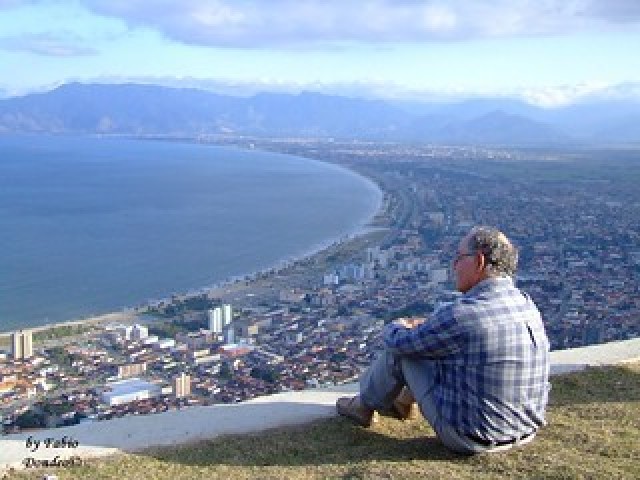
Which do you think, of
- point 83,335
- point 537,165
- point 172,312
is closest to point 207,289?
point 172,312

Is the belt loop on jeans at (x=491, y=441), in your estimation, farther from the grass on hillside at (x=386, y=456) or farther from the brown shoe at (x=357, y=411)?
the brown shoe at (x=357, y=411)

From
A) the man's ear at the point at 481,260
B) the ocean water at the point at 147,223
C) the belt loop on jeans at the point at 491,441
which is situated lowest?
the ocean water at the point at 147,223

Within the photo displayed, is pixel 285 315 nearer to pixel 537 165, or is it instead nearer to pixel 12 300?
pixel 12 300

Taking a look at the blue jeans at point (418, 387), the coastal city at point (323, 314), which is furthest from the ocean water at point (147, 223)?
the blue jeans at point (418, 387)

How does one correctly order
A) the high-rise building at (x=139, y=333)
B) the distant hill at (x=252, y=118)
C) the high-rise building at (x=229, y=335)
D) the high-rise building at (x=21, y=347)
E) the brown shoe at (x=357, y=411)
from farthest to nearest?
the distant hill at (x=252, y=118) → the high-rise building at (x=139, y=333) → the high-rise building at (x=229, y=335) → the high-rise building at (x=21, y=347) → the brown shoe at (x=357, y=411)

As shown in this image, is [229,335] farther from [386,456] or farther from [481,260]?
[481,260]

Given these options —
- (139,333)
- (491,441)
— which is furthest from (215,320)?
(491,441)
